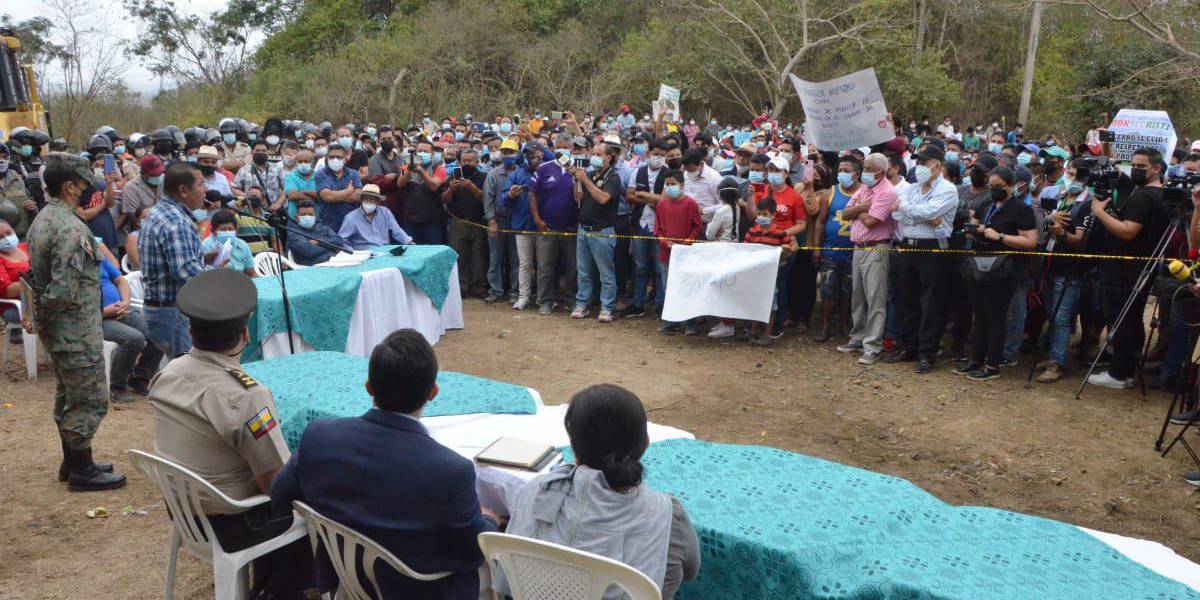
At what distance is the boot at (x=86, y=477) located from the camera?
17.2 ft

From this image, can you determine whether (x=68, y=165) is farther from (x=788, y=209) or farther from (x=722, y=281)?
(x=788, y=209)

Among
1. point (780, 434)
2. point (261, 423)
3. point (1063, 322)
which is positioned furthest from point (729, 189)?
point (261, 423)

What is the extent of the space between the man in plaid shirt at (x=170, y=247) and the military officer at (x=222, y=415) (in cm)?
257

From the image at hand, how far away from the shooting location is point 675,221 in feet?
30.2

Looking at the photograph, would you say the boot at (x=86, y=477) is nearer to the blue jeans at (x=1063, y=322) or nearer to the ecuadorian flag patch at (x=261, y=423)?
the ecuadorian flag patch at (x=261, y=423)

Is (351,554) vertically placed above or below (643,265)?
above

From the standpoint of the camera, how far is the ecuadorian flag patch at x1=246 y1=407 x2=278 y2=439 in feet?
10.6

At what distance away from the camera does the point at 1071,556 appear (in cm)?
265

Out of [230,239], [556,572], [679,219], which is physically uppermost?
[230,239]

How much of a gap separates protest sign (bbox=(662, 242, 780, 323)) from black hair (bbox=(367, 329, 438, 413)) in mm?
6110

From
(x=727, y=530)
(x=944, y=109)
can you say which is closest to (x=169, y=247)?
(x=727, y=530)

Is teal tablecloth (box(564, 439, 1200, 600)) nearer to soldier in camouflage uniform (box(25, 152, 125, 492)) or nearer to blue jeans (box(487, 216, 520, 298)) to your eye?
soldier in camouflage uniform (box(25, 152, 125, 492))

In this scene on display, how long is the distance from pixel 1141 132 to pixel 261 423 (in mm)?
9503

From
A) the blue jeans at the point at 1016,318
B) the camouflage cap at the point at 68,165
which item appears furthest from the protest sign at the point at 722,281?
the camouflage cap at the point at 68,165
